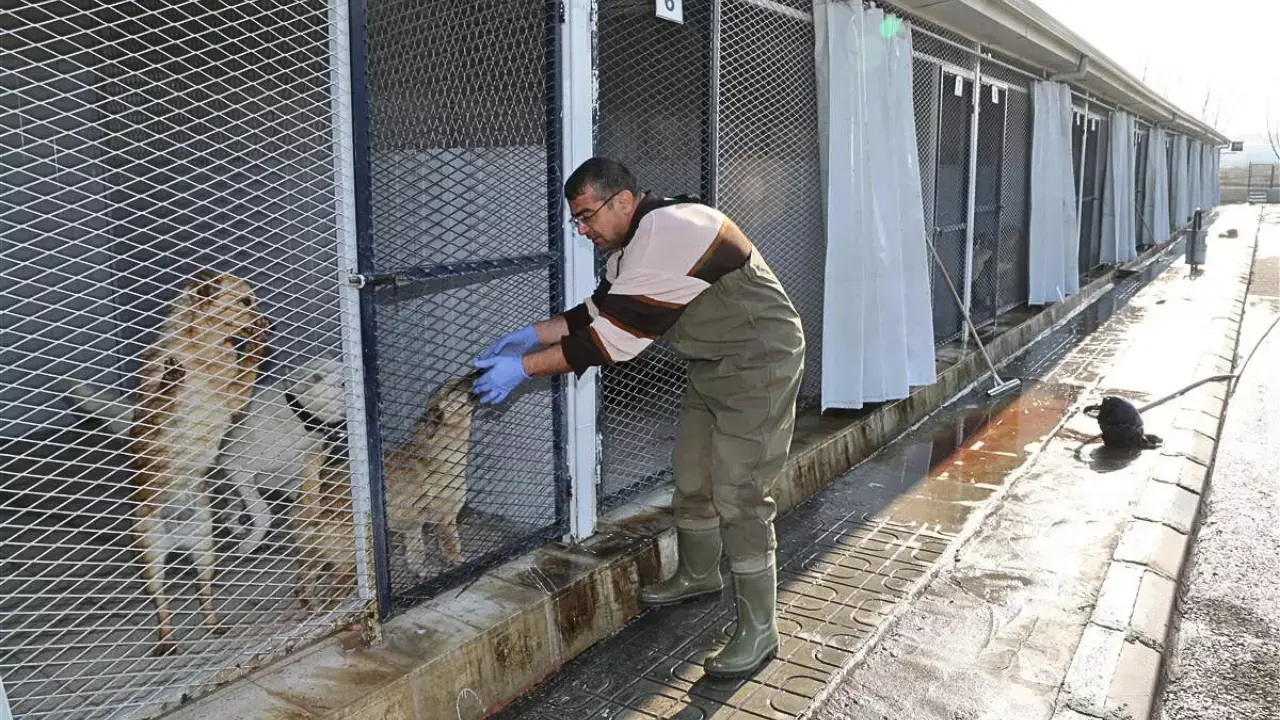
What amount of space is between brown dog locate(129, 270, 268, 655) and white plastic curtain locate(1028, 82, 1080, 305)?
9.87 m

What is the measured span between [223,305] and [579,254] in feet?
5.03

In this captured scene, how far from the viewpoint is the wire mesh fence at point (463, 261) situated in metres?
3.62

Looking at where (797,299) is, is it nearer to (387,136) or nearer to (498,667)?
(387,136)

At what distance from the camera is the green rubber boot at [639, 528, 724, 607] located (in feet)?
13.0

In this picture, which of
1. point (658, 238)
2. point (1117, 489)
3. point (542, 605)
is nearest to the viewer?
point (658, 238)

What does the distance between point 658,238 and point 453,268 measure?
0.76 metres

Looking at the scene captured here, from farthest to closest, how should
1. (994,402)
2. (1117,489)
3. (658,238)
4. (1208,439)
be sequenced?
Result: (994,402)
(1208,439)
(1117,489)
(658,238)

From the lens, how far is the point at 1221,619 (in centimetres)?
407

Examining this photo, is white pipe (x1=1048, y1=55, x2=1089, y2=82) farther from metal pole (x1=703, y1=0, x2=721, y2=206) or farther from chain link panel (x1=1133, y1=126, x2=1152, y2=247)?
chain link panel (x1=1133, y1=126, x2=1152, y2=247)

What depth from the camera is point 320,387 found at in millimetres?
3240

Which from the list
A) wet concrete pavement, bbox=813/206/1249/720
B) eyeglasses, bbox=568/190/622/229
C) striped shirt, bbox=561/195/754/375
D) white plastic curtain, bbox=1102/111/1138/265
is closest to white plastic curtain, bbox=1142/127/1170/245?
white plastic curtain, bbox=1102/111/1138/265

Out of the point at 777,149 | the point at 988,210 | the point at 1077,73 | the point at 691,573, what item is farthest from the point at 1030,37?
the point at 691,573

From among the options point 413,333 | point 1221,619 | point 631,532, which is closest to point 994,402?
point 1221,619

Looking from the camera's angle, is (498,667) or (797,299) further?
(797,299)
